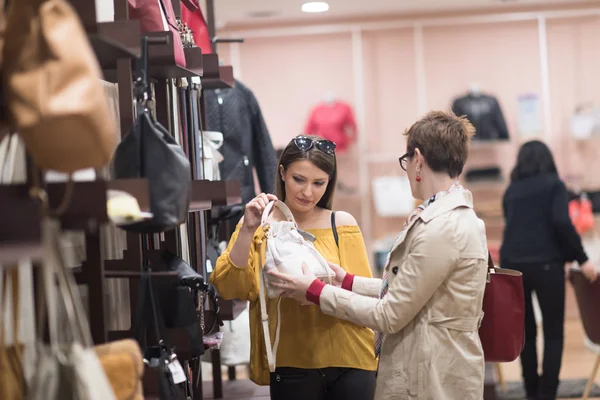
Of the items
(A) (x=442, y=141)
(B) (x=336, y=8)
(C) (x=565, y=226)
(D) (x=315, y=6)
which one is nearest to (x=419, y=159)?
(A) (x=442, y=141)

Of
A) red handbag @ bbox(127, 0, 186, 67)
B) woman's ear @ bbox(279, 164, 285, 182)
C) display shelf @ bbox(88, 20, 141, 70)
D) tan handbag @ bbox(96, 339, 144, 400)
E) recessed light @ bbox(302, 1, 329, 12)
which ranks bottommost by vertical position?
tan handbag @ bbox(96, 339, 144, 400)

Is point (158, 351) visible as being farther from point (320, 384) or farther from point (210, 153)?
point (210, 153)

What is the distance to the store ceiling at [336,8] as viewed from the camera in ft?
23.7

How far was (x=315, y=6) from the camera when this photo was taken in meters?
7.45

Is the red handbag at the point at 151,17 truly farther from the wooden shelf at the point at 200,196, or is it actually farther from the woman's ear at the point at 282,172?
the woman's ear at the point at 282,172

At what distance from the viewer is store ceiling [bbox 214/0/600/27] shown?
7.23 m

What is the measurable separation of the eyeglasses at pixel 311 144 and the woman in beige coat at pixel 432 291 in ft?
1.05

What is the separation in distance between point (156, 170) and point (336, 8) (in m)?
6.13

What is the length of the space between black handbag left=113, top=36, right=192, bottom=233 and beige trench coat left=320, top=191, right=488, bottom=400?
2.32 feet

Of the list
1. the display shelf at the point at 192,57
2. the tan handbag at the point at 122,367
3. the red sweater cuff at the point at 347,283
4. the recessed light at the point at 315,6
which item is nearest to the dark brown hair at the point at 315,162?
the red sweater cuff at the point at 347,283

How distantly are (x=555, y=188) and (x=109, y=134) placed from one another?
3.95 m

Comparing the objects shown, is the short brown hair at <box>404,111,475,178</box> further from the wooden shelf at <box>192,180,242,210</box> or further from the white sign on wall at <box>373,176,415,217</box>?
the white sign on wall at <box>373,176,415,217</box>

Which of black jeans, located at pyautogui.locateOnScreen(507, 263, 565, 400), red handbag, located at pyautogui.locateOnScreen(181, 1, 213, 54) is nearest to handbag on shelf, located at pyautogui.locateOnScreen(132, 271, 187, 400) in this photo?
red handbag, located at pyautogui.locateOnScreen(181, 1, 213, 54)

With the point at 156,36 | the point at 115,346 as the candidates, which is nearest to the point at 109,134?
the point at 115,346
